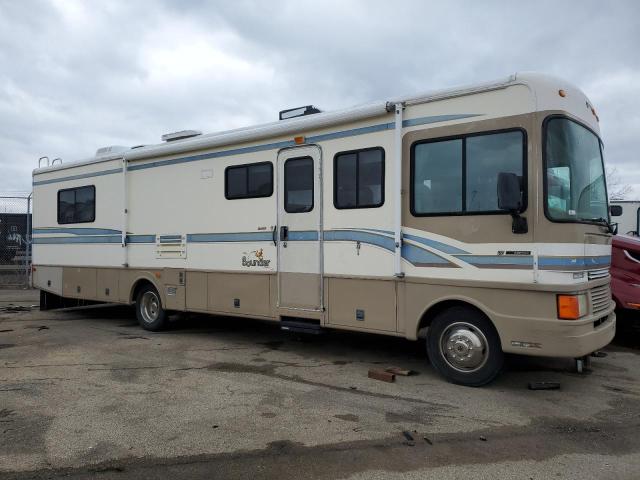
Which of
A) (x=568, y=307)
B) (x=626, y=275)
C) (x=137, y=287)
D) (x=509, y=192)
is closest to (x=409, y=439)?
(x=568, y=307)

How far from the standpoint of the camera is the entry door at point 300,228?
6.68 m

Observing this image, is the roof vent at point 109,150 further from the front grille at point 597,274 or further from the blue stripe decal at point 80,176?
the front grille at point 597,274

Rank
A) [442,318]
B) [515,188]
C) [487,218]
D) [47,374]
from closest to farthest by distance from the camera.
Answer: [515,188]
[487,218]
[442,318]
[47,374]

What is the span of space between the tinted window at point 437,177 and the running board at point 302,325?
1977 mm

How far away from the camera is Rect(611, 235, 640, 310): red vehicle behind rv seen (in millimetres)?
7199

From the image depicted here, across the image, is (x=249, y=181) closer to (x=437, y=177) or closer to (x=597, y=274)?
(x=437, y=177)

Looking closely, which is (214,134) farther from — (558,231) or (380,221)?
(558,231)

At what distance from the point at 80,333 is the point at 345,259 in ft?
16.2

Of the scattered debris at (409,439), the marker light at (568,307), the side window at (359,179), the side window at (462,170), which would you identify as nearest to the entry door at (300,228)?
the side window at (359,179)

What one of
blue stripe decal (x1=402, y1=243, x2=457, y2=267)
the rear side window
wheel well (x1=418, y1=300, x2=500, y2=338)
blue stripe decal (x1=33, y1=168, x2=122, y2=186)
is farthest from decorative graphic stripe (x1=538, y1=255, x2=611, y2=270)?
the rear side window

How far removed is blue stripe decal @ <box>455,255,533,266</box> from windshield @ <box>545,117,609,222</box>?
0.47m

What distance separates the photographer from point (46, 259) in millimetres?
10578

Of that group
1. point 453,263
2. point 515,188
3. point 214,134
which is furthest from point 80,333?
point 515,188

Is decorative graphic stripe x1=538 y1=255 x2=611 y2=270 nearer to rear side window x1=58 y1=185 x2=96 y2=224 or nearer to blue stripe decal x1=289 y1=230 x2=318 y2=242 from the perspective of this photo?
blue stripe decal x1=289 y1=230 x2=318 y2=242
